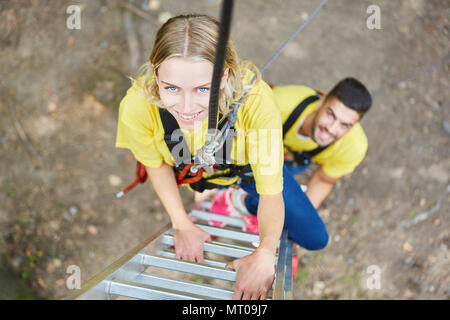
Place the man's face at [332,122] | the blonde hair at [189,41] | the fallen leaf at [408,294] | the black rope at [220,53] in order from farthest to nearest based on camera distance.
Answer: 1. the fallen leaf at [408,294]
2. the man's face at [332,122]
3. the blonde hair at [189,41]
4. the black rope at [220,53]

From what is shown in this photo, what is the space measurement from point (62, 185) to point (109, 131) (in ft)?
2.16

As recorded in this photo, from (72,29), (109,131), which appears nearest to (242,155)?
(109,131)

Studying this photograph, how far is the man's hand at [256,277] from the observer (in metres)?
1.29

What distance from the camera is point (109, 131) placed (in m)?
2.96

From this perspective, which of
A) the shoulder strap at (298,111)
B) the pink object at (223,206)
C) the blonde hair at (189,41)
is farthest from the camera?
the pink object at (223,206)

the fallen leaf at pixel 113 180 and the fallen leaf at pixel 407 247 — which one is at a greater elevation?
the fallen leaf at pixel 113 180

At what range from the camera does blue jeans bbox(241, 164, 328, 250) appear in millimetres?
1838

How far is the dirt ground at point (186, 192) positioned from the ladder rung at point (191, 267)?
4.39 ft

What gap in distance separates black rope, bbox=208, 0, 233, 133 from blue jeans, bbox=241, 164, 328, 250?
0.99 meters

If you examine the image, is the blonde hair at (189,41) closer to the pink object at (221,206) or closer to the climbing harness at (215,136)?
the climbing harness at (215,136)

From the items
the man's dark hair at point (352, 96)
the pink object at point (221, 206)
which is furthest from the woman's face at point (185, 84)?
the pink object at point (221, 206)

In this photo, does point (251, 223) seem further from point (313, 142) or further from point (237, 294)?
point (237, 294)

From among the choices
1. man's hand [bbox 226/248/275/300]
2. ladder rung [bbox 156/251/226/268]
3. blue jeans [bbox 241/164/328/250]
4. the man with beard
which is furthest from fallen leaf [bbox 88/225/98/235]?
man's hand [bbox 226/248/275/300]

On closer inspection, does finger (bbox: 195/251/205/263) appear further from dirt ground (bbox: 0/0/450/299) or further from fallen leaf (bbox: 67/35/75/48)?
fallen leaf (bbox: 67/35/75/48)
